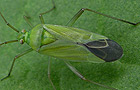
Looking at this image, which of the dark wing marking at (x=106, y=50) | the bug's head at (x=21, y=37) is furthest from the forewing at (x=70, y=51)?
the bug's head at (x=21, y=37)

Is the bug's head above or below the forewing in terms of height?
above

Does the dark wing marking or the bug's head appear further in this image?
the bug's head

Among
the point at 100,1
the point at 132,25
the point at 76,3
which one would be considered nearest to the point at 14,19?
the point at 76,3

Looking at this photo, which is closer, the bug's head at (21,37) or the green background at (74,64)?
the green background at (74,64)

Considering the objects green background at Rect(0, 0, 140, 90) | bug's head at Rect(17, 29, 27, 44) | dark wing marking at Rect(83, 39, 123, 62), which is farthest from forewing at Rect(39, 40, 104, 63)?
bug's head at Rect(17, 29, 27, 44)

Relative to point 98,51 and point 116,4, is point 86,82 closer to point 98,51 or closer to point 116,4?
point 98,51

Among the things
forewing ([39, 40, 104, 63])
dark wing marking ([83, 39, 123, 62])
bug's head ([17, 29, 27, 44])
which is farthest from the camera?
bug's head ([17, 29, 27, 44])

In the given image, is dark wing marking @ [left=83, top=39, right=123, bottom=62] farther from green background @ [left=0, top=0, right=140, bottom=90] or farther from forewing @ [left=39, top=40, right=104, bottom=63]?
Result: green background @ [left=0, top=0, right=140, bottom=90]

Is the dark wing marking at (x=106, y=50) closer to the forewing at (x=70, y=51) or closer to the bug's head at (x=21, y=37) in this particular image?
the forewing at (x=70, y=51)
